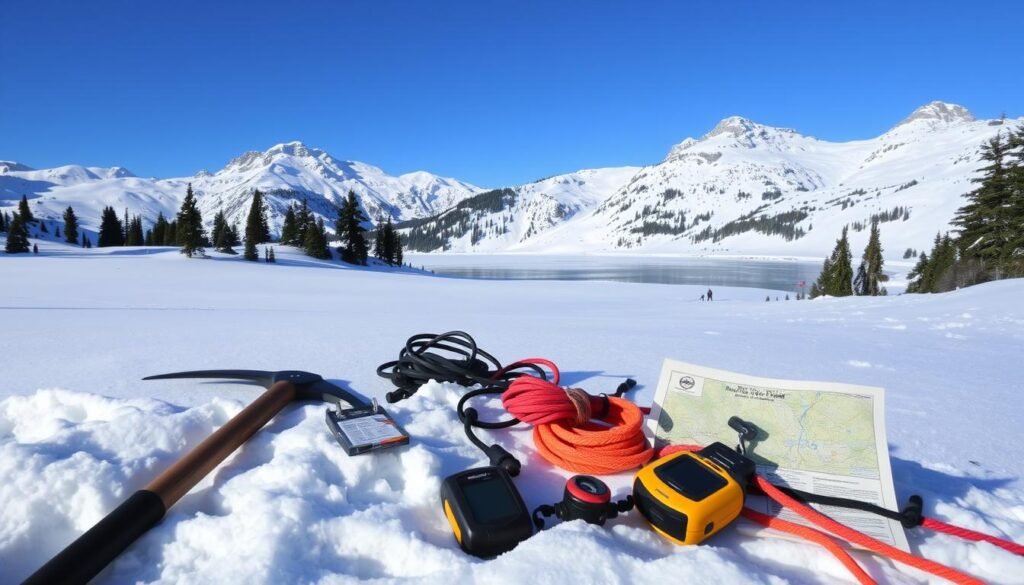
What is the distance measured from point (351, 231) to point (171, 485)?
43538 millimetres

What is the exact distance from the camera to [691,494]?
1.16 meters

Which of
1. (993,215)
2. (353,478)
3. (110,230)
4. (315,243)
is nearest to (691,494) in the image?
(353,478)

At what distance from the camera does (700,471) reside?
1226mm

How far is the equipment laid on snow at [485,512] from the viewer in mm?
1117

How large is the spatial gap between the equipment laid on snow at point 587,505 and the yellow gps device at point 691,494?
0.26 ft

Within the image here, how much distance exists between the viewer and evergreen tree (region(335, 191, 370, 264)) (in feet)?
136

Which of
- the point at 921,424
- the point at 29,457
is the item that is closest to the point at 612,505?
the point at 29,457

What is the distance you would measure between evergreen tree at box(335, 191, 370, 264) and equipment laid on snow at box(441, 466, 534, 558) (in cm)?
4266

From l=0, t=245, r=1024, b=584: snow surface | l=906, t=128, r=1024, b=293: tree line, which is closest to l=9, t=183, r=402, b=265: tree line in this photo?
l=0, t=245, r=1024, b=584: snow surface

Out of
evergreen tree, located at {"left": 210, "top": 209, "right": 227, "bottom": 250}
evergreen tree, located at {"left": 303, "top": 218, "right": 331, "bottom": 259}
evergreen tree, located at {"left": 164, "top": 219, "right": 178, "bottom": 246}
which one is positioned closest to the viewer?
evergreen tree, located at {"left": 303, "top": 218, "right": 331, "bottom": 259}

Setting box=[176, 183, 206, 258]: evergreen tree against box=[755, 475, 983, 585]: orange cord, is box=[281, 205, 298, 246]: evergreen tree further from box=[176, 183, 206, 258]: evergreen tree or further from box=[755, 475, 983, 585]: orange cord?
box=[755, 475, 983, 585]: orange cord

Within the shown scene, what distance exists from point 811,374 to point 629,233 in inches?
7079

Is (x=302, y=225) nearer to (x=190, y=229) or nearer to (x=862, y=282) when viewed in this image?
(x=190, y=229)

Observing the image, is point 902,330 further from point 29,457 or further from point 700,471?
point 29,457
